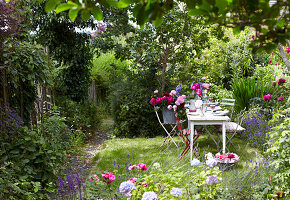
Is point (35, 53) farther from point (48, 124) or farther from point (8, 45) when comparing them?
point (48, 124)

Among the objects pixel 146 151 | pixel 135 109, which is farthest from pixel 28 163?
pixel 135 109

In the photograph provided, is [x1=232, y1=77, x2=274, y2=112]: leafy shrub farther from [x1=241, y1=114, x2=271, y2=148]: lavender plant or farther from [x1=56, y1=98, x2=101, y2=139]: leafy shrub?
[x1=56, y1=98, x2=101, y2=139]: leafy shrub

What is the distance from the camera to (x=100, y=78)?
12.3m

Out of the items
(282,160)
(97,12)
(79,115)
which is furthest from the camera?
(79,115)

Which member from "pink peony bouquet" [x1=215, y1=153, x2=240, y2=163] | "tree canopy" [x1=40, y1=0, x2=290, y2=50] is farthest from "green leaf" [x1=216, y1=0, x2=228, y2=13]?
"pink peony bouquet" [x1=215, y1=153, x2=240, y2=163]

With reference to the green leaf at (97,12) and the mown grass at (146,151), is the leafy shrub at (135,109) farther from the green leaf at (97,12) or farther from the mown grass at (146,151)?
the green leaf at (97,12)

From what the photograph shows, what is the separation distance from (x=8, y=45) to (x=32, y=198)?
6.04 ft

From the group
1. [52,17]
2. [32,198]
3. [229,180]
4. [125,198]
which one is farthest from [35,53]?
[52,17]

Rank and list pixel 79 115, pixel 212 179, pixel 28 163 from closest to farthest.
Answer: pixel 212 179
pixel 28 163
pixel 79 115

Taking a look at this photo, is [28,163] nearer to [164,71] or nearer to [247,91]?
[164,71]

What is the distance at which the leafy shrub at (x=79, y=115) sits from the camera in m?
6.88

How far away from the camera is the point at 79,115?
721cm

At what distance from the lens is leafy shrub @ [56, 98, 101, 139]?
688 cm

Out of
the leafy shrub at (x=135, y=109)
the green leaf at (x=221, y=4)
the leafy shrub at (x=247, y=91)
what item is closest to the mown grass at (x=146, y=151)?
the leafy shrub at (x=135, y=109)
